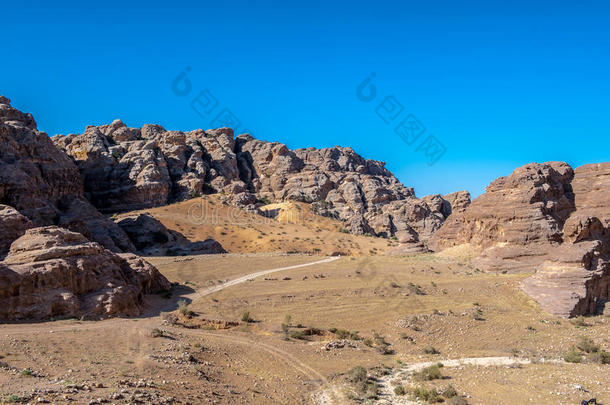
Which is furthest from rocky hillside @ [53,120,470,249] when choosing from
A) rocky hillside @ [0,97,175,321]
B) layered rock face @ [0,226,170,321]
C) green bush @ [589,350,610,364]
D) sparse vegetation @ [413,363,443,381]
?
sparse vegetation @ [413,363,443,381]

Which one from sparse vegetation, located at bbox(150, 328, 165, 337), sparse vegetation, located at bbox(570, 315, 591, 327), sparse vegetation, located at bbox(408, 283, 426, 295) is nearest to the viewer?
sparse vegetation, located at bbox(150, 328, 165, 337)

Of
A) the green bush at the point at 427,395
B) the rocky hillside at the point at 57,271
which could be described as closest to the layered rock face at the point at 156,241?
the rocky hillside at the point at 57,271

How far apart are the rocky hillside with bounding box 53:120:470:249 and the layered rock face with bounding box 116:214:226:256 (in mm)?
Answer: 16739

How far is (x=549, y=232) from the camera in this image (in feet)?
97.2

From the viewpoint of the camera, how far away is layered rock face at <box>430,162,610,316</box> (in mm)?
23719

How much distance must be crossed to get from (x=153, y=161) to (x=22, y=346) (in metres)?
51.9

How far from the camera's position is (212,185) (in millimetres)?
69125

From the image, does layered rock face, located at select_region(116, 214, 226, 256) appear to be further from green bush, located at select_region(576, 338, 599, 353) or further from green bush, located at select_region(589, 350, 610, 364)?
green bush, located at select_region(589, 350, 610, 364)

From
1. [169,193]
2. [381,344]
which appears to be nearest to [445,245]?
[381,344]

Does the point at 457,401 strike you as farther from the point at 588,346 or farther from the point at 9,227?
the point at 9,227

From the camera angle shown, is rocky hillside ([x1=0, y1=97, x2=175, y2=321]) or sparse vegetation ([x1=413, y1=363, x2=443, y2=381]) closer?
sparse vegetation ([x1=413, y1=363, x2=443, y2=381])

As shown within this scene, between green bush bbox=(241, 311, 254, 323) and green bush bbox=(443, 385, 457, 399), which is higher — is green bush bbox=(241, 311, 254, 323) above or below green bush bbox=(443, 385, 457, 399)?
above

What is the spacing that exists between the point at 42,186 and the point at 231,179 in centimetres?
3762

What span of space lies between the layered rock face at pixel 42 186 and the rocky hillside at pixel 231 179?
15.3 m
